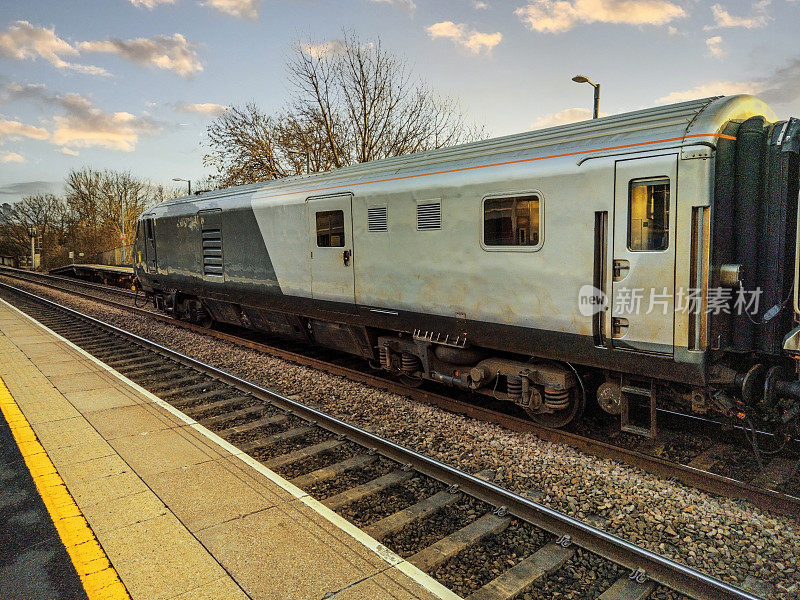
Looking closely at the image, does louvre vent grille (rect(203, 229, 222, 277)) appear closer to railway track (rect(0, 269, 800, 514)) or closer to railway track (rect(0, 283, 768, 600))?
railway track (rect(0, 269, 800, 514))

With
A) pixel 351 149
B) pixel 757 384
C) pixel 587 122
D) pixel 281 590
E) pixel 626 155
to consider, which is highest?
pixel 351 149

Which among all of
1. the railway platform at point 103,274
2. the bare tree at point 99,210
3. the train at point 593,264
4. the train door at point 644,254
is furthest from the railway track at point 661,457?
the bare tree at point 99,210

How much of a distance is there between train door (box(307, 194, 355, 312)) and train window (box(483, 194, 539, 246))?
263cm

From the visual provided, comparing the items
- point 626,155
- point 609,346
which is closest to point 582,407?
point 609,346

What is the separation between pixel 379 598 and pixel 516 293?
149 inches

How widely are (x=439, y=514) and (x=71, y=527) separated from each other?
3000 millimetres

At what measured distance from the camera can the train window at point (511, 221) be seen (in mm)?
6051

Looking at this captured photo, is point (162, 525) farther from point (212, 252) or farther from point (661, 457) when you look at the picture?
point (212, 252)

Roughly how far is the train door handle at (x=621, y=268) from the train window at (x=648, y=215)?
0.48 ft

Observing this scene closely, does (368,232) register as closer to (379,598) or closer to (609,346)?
(609,346)

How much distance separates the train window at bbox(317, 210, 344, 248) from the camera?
862 centimetres

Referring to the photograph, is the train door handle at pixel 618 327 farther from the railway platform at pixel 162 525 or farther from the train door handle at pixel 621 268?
the railway platform at pixel 162 525

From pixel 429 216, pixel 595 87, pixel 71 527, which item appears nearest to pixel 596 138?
pixel 429 216

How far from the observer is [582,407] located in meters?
6.46
